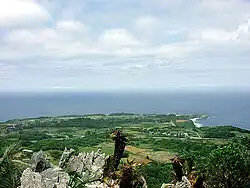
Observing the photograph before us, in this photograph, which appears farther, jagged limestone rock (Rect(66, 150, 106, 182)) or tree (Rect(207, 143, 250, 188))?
tree (Rect(207, 143, 250, 188))

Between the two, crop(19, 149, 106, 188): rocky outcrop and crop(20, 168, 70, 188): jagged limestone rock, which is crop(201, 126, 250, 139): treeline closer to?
crop(19, 149, 106, 188): rocky outcrop

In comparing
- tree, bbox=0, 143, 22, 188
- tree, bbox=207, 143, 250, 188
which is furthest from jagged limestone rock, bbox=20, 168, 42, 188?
tree, bbox=207, 143, 250, 188

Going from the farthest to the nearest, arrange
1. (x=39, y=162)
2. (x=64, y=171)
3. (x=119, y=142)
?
1. (x=39, y=162)
2. (x=64, y=171)
3. (x=119, y=142)

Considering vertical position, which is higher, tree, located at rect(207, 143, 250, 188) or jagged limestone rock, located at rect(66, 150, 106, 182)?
jagged limestone rock, located at rect(66, 150, 106, 182)

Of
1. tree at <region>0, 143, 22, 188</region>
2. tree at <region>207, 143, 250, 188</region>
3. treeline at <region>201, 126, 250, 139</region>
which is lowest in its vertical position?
treeline at <region>201, 126, 250, 139</region>

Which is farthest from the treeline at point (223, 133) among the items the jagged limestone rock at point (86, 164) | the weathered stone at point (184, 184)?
the weathered stone at point (184, 184)

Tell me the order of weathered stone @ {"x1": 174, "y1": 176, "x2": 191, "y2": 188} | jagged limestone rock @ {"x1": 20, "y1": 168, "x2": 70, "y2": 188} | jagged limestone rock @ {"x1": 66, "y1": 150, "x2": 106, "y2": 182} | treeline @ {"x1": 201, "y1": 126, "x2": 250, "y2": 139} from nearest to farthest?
jagged limestone rock @ {"x1": 20, "y1": 168, "x2": 70, "y2": 188} → weathered stone @ {"x1": 174, "y1": 176, "x2": 191, "y2": 188} → jagged limestone rock @ {"x1": 66, "y1": 150, "x2": 106, "y2": 182} → treeline @ {"x1": 201, "y1": 126, "x2": 250, "y2": 139}

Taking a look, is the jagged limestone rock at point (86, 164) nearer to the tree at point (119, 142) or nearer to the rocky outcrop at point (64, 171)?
the rocky outcrop at point (64, 171)

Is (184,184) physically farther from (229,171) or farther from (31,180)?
(229,171)

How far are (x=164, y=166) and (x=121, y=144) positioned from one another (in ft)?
109

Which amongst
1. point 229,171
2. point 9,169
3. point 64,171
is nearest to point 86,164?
point 64,171

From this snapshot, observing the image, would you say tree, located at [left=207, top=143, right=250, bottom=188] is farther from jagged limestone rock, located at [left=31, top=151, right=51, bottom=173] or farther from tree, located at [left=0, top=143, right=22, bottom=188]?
tree, located at [left=0, top=143, right=22, bottom=188]

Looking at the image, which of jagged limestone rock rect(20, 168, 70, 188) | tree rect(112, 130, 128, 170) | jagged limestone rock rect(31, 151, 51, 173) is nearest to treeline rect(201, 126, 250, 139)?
jagged limestone rock rect(31, 151, 51, 173)

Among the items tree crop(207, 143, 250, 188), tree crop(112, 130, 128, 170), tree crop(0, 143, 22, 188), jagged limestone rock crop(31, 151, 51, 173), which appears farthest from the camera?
tree crop(207, 143, 250, 188)
